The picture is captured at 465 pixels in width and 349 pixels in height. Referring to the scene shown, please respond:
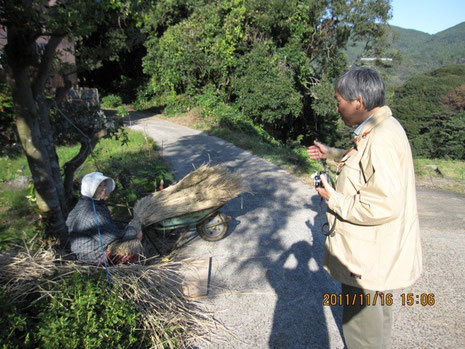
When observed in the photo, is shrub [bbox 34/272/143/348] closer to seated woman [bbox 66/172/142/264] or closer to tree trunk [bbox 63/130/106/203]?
seated woman [bbox 66/172/142/264]

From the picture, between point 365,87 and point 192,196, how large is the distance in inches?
97.5

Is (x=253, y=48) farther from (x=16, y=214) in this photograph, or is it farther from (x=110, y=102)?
(x=16, y=214)

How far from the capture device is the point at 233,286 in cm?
336

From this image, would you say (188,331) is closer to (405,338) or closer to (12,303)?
(12,303)

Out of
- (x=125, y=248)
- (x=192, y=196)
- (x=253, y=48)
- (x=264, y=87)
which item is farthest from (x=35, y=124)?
(x=253, y=48)

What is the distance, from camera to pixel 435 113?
133 ft

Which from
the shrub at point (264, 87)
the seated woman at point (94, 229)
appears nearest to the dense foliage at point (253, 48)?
the shrub at point (264, 87)

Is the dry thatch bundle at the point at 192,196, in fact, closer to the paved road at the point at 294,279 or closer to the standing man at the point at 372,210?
the paved road at the point at 294,279

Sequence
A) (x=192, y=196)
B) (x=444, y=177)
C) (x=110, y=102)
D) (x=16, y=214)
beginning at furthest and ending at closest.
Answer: (x=110, y=102)
(x=444, y=177)
(x=16, y=214)
(x=192, y=196)

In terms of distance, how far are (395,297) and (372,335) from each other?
139 cm

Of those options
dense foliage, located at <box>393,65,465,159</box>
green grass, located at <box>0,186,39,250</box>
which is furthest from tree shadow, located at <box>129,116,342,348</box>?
dense foliage, located at <box>393,65,465,159</box>

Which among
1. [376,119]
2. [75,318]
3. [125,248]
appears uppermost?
[376,119]

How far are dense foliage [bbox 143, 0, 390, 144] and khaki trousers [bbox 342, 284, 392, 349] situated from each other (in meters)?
14.9

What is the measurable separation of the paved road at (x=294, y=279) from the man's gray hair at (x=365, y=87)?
199 centimetres
